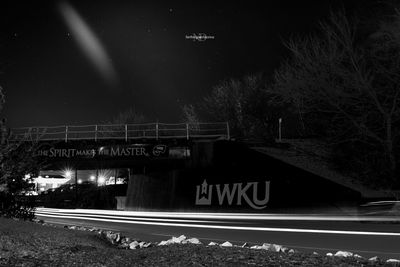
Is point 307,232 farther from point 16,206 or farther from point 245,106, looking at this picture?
point 245,106

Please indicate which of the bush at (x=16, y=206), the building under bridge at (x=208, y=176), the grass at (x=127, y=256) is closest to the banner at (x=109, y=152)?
the building under bridge at (x=208, y=176)

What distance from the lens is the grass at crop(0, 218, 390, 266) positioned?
20.7ft

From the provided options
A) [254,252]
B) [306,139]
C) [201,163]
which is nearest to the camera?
[254,252]

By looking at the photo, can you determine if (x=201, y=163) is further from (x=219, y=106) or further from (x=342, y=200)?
(x=219, y=106)

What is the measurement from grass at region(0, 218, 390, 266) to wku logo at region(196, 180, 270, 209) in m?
13.1

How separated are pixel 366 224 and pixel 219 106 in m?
49.5

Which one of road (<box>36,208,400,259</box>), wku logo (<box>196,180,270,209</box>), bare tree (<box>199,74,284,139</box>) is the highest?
bare tree (<box>199,74,284,139</box>)

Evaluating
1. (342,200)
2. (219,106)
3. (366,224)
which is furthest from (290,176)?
(219,106)

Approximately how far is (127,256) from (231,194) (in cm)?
1621

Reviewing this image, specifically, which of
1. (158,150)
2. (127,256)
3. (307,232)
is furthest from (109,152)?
(127,256)

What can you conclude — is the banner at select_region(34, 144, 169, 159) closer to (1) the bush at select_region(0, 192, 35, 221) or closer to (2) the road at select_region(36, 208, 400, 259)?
(2) the road at select_region(36, 208, 400, 259)

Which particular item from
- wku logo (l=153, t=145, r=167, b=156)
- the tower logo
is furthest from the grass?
wku logo (l=153, t=145, r=167, b=156)

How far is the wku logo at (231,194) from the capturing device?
21.8 metres

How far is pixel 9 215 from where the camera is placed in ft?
50.5
